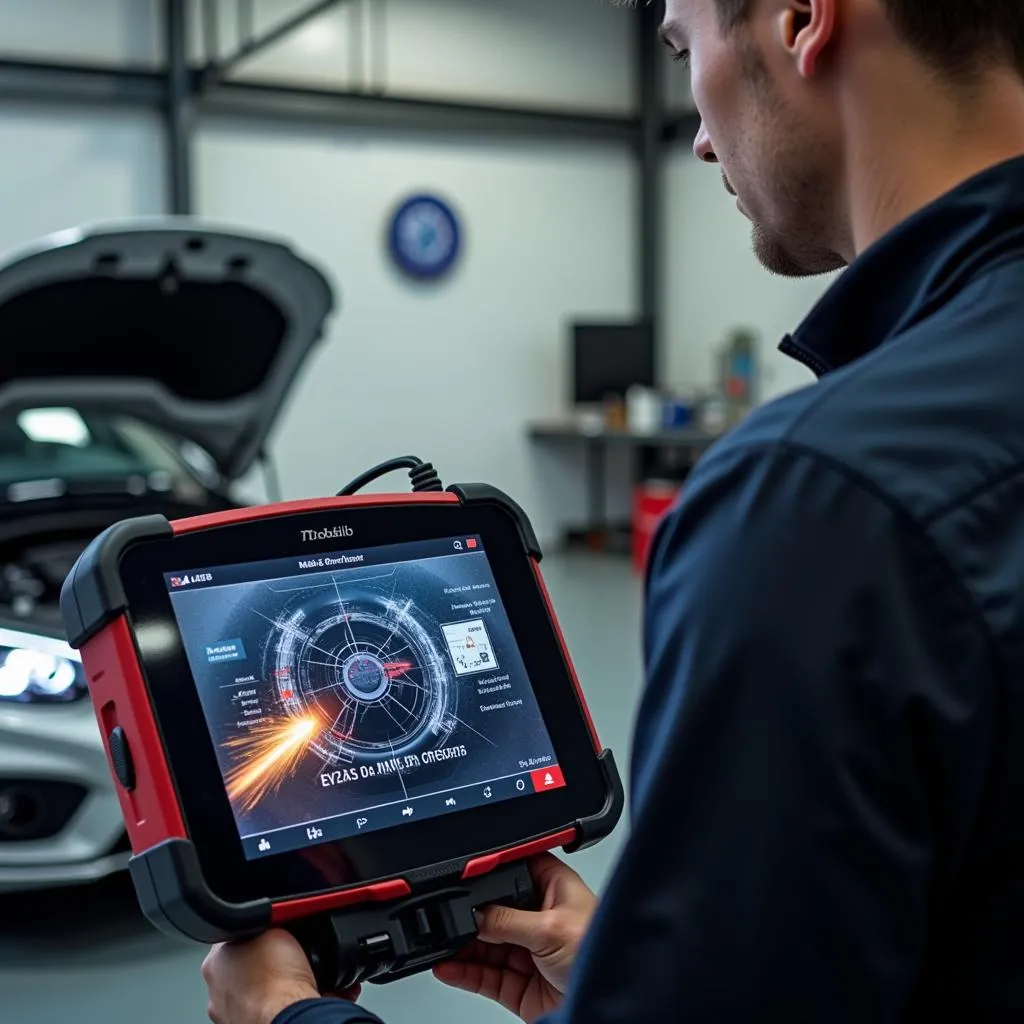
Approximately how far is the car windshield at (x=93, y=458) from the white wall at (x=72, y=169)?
12.0ft

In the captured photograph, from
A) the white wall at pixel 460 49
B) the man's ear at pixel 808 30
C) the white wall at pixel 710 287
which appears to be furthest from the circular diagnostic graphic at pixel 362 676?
the white wall at pixel 710 287

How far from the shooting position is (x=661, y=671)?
64cm

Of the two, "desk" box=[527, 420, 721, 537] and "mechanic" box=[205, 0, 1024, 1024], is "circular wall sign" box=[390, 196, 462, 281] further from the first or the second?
"mechanic" box=[205, 0, 1024, 1024]

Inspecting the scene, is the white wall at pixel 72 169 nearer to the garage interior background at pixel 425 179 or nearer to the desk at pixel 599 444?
the garage interior background at pixel 425 179

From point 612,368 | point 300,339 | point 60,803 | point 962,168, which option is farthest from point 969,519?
point 612,368

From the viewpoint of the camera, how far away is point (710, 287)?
→ 9008 millimetres

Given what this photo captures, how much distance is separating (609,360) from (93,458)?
5.29 meters

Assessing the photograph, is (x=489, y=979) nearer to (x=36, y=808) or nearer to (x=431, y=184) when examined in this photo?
(x=36, y=808)

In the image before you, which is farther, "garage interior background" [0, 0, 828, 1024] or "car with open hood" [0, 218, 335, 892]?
"garage interior background" [0, 0, 828, 1024]

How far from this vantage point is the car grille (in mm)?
2629

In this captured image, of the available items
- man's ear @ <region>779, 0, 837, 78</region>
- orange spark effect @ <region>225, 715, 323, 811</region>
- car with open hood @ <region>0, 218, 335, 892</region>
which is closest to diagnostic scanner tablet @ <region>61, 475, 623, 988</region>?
orange spark effect @ <region>225, 715, 323, 811</region>

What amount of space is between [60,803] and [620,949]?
7.37 feet

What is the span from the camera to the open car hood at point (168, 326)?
10.7 feet

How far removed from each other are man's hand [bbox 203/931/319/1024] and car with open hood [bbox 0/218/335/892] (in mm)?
1771
